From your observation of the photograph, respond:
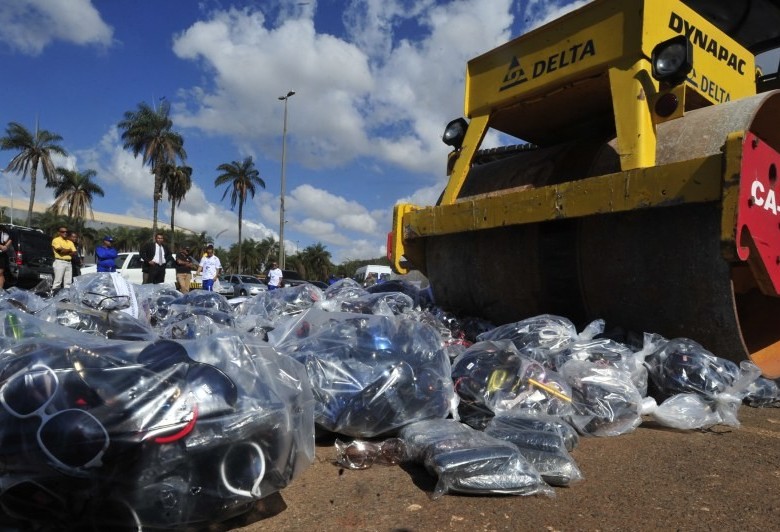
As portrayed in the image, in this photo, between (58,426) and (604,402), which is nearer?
(58,426)

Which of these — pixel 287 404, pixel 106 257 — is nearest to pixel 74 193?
pixel 106 257

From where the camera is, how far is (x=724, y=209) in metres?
2.49

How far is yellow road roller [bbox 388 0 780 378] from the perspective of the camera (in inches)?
106

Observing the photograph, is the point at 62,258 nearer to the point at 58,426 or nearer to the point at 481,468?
the point at 58,426

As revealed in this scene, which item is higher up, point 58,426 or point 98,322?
point 98,322

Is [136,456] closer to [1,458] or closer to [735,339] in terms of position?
[1,458]

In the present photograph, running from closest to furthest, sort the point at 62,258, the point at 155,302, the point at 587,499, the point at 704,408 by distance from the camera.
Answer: the point at 587,499 < the point at 704,408 < the point at 155,302 < the point at 62,258

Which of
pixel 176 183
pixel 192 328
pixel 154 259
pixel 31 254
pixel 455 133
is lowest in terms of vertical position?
pixel 192 328

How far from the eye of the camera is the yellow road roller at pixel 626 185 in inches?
106

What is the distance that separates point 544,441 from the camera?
6.73ft

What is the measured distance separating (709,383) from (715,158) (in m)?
1.11

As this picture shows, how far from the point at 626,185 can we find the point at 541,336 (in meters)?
0.95

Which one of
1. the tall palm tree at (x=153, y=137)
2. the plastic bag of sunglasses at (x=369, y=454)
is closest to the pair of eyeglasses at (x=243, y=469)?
the plastic bag of sunglasses at (x=369, y=454)

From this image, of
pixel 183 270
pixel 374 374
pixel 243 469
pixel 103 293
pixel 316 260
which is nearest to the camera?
pixel 243 469
